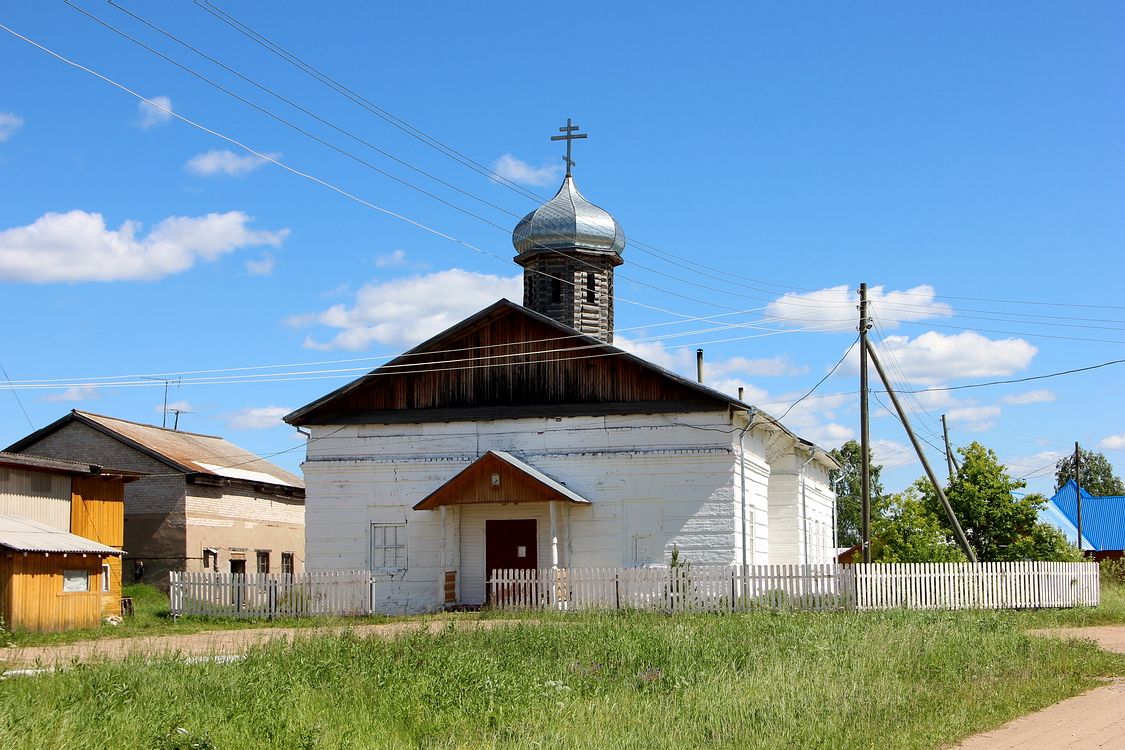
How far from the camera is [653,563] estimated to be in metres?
28.1

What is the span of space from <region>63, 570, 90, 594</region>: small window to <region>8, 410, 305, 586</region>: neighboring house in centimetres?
1005

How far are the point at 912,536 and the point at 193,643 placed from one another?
65.2ft

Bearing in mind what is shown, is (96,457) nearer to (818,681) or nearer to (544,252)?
(544,252)

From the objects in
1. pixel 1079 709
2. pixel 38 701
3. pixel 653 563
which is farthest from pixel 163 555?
pixel 1079 709

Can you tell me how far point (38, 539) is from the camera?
25.3 metres

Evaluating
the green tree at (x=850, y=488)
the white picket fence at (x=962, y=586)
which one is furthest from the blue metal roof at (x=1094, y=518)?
the white picket fence at (x=962, y=586)

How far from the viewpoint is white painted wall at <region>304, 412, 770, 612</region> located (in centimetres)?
2800

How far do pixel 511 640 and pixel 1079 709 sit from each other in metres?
7.44

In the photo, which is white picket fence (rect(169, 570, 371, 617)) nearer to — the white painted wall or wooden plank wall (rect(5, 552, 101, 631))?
wooden plank wall (rect(5, 552, 101, 631))

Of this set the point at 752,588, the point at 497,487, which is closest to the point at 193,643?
the point at 497,487

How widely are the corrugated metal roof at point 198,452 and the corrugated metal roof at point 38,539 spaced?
976cm

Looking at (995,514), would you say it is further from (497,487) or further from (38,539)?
(38,539)

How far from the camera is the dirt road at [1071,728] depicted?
10.5 meters

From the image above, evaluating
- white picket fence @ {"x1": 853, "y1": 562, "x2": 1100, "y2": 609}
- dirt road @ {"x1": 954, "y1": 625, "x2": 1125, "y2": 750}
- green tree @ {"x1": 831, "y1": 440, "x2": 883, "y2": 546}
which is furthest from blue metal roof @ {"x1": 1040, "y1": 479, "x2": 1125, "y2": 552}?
dirt road @ {"x1": 954, "y1": 625, "x2": 1125, "y2": 750}
